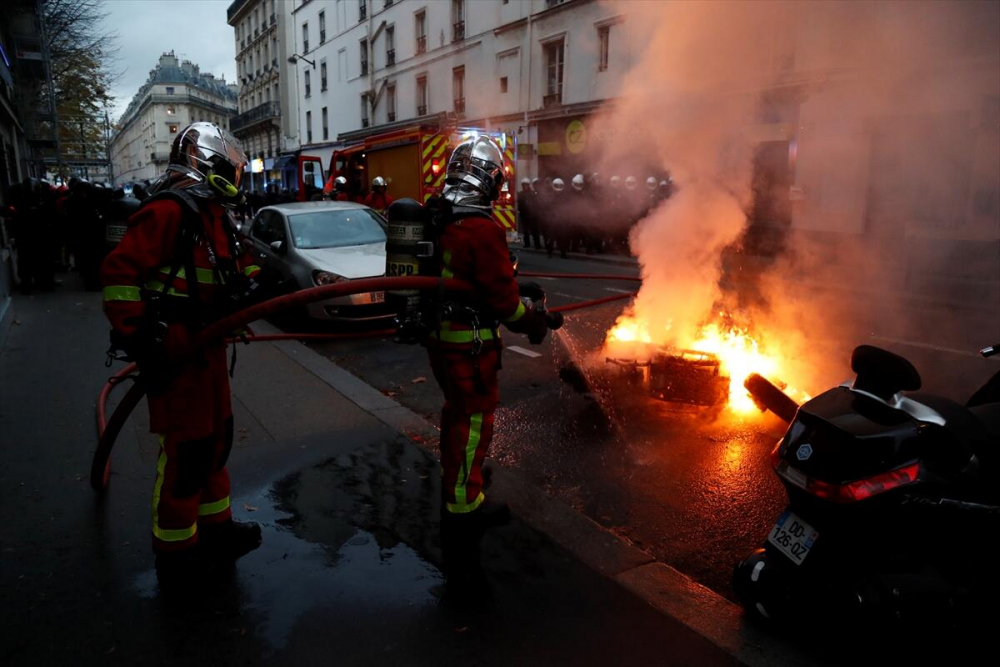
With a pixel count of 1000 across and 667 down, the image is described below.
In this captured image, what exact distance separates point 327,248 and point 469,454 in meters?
6.13

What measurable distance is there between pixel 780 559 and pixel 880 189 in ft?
29.9

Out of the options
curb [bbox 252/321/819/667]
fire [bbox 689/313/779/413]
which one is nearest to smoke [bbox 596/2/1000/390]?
fire [bbox 689/313/779/413]

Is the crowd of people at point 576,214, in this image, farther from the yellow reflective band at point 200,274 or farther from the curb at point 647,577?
the yellow reflective band at point 200,274

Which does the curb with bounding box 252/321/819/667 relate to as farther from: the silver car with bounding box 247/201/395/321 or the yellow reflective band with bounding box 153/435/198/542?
the silver car with bounding box 247/201/395/321

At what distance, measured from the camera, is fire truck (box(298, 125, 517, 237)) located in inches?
577

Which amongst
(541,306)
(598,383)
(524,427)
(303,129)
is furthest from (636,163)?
(303,129)

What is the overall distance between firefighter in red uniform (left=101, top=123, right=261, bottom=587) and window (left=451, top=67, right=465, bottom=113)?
24427 mm

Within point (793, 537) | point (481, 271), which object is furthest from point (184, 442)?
point (793, 537)

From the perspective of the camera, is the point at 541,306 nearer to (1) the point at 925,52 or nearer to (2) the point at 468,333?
(2) the point at 468,333

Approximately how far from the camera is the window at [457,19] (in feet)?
82.5

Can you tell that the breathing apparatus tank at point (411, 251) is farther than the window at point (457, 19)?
No

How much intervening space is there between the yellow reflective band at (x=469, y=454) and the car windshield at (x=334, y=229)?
20.1 feet

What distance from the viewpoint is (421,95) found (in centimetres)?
2880

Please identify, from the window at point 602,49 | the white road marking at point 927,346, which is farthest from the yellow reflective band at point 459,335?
the window at point 602,49
